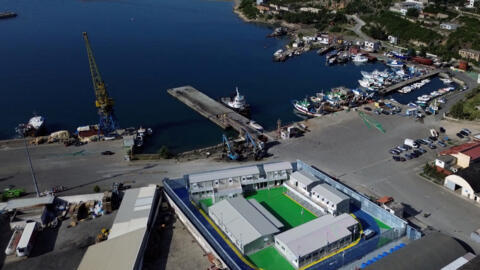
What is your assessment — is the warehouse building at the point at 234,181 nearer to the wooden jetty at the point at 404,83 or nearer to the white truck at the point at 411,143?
the white truck at the point at 411,143

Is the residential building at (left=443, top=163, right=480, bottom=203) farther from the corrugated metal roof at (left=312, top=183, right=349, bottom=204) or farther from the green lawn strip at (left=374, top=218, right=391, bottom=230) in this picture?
the corrugated metal roof at (left=312, top=183, right=349, bottom=204)

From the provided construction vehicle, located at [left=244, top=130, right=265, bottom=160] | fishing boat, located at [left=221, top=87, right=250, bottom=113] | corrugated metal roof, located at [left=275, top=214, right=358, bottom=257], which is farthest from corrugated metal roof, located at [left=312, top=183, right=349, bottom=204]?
fishing boat, located at [left=221, top=87, right=250, bottom=113]

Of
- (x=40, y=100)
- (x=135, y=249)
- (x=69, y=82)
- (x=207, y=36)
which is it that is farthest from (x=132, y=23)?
(x=135, y=249)

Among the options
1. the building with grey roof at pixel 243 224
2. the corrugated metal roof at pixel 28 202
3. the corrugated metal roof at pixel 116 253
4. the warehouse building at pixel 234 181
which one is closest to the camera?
the corrugated metal roof at pixel 116 253

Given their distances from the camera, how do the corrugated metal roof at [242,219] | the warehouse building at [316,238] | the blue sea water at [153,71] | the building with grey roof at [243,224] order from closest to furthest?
the warehouse building at [316,238]
the building with grey roof at [243,224]
the corrugated metal roof at [242,219]
the blue sea water at [153,71]

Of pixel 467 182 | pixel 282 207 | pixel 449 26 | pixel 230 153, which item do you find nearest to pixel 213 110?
pixel 230 153

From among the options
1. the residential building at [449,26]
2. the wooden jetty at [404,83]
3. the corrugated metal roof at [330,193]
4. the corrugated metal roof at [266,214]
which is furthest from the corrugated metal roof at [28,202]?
the residential building at [449,26]
